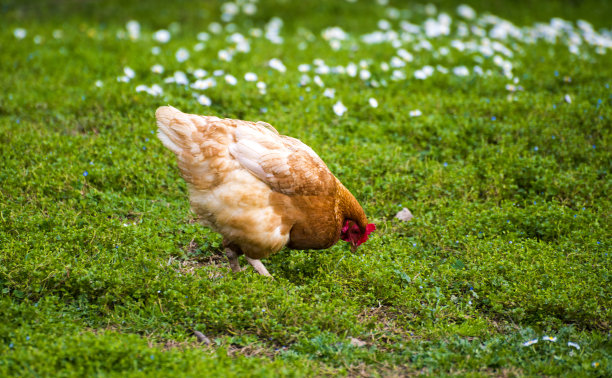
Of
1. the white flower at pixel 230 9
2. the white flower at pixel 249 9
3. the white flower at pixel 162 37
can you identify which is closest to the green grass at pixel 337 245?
the white flower at pixel 162 37

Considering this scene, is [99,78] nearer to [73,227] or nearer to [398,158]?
[73,227]

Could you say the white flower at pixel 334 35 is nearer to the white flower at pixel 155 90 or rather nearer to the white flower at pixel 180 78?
the white flower at pixel 180 78

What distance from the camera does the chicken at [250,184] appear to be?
4.01 m

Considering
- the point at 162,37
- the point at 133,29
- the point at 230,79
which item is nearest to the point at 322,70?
the point at 230,79

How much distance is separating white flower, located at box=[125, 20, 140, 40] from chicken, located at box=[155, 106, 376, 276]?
458cm

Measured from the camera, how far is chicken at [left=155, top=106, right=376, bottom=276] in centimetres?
401

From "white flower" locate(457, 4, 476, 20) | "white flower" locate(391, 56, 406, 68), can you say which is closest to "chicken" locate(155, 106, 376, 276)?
"white flower" locate(391, 56, 406, 68)

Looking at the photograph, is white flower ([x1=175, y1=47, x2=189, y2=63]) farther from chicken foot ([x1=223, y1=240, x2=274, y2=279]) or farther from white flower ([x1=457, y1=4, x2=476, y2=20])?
white flower ([x1=457, y1=4, x2=476, y2=20])

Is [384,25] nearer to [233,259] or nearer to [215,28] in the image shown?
[215,28]

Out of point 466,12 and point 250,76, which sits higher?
point 466,12

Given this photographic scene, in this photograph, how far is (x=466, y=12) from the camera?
980cm

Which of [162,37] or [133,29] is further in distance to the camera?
[133,29]

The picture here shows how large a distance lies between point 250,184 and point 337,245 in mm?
1213

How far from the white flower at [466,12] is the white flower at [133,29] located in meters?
5.54
